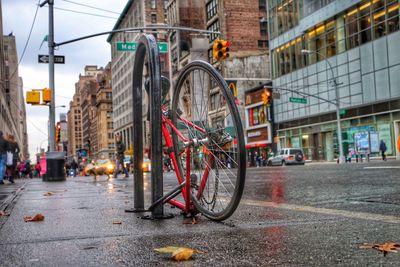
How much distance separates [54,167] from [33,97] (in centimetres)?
311

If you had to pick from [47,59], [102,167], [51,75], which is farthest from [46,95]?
[102,167]

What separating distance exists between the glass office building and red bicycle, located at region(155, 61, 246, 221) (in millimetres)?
30447

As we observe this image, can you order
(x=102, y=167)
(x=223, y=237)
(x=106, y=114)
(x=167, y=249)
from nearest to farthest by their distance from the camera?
(x=167, y=249) → (x=223, y=237) → (x=102, y=167) → (x=106, y=114)

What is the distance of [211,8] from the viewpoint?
66.0 m

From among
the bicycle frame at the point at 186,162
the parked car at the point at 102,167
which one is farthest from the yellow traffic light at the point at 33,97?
the bicycle frame at the point at 186,162

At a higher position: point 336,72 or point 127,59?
point 127,59

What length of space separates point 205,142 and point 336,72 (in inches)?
1548

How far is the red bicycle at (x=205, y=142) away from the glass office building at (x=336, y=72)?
30447 millimetres

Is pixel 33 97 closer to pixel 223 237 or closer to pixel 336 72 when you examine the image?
pixel 223 237

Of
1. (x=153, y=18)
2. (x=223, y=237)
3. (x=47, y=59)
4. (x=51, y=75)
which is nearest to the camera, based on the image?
(x=223, y=237)

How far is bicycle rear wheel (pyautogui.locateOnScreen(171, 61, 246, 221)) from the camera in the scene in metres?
3.67

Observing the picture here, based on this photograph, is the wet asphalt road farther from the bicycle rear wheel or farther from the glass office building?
the glass office building

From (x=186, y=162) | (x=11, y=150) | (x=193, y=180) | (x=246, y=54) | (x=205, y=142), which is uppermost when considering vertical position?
(x=246, y=54)

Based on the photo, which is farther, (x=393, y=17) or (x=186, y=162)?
(x=393, y=17)
